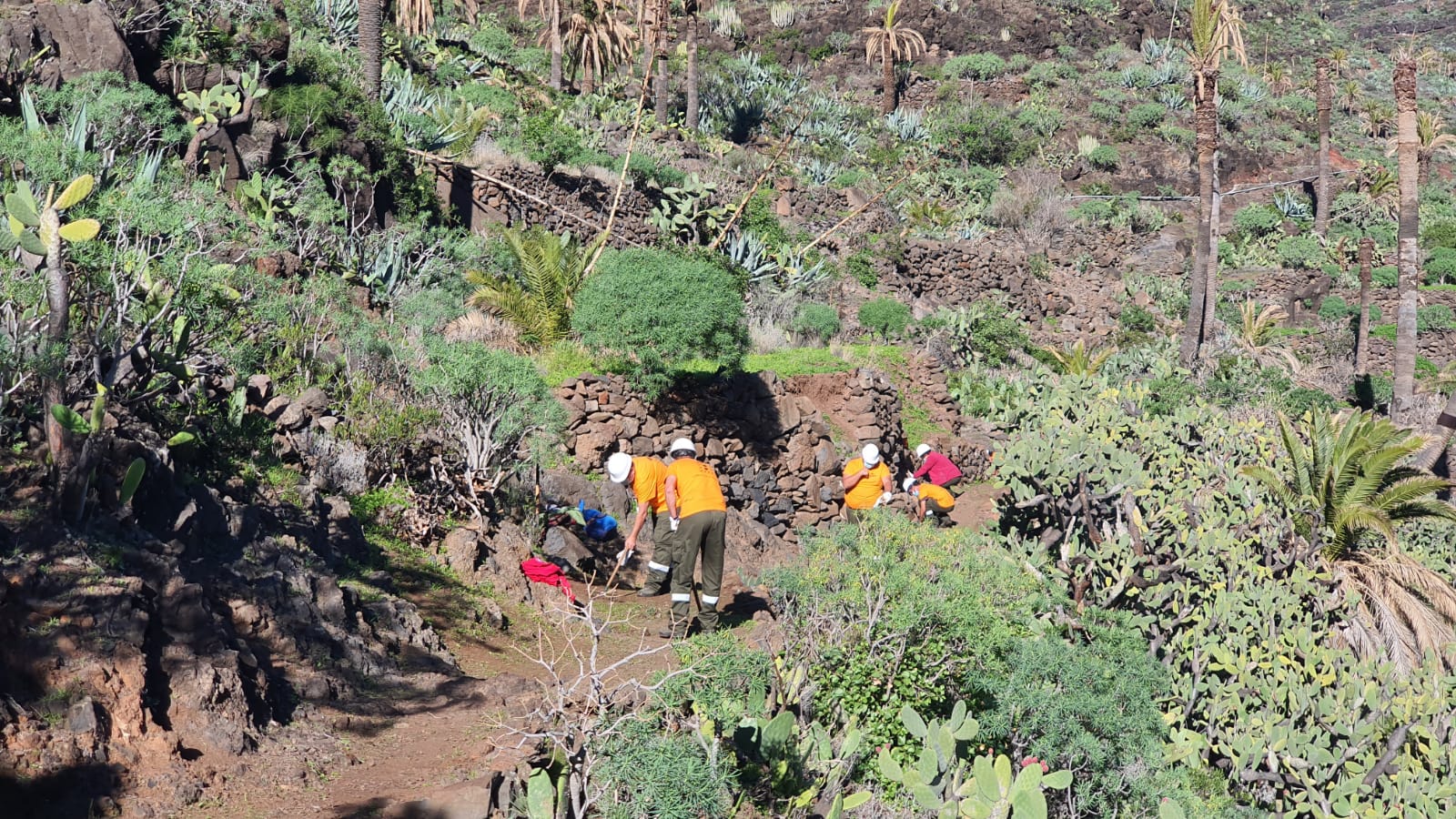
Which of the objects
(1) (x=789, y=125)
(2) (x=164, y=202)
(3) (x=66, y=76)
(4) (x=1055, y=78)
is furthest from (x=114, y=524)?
(4) (x=1055, y=78)

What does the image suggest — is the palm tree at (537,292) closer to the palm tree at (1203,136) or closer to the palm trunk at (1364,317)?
the palm tree at (1203,136)

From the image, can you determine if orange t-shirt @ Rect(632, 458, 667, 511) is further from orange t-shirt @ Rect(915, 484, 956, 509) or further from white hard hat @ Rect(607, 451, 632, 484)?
orange t-shirt @ Rect(915, 484, 956, 509)

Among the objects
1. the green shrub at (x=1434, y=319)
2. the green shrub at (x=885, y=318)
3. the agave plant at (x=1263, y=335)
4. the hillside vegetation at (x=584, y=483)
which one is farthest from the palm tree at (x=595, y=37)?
the green shrub at (x=1434, y=319)

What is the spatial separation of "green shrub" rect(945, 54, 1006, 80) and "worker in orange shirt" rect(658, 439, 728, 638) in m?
38.2

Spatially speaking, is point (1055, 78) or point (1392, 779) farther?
point (1055, 78)

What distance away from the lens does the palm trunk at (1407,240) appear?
2014cm

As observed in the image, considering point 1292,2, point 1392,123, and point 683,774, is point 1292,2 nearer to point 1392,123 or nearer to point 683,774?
point 1392,123

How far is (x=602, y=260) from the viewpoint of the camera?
13562mm

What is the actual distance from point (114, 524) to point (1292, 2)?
233 feet

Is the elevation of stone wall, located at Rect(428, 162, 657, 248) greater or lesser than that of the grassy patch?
greater

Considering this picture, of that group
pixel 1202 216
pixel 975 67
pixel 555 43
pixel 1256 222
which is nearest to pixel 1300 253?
pixel 1256 222

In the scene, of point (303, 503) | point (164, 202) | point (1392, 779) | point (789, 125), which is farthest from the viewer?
point (789, 125)

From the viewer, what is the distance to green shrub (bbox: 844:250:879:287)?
23234mm

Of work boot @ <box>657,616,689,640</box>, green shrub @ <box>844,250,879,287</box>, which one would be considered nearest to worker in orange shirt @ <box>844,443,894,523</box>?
work boot @ <box>657,616,689,640</box>
